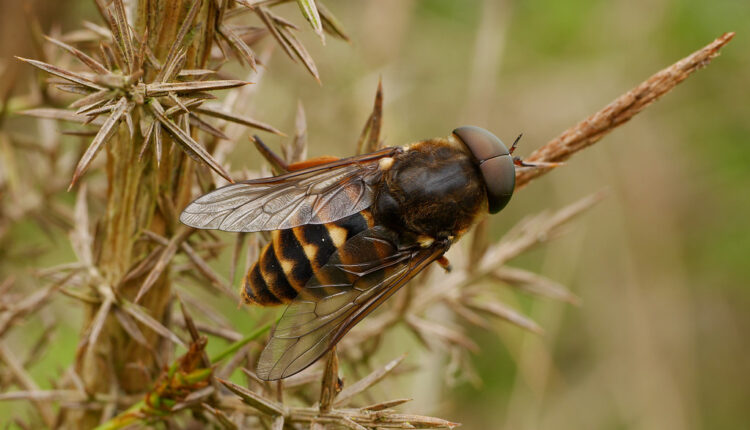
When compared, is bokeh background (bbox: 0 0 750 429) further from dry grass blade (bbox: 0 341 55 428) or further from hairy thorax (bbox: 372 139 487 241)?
dry grass blade (bbox: 0 341 55 428)

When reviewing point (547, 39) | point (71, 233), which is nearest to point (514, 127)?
point (547, 39)

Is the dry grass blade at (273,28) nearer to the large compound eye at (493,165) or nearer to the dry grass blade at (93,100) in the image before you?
the dry grass blade at (93,100)

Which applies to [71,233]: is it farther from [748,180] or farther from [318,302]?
[748,180]

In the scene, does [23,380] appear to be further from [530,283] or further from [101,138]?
[530,283]

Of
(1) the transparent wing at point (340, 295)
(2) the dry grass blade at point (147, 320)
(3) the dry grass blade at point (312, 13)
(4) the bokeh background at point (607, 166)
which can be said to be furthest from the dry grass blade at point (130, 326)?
(4) the bokeh background at point (607, 166)

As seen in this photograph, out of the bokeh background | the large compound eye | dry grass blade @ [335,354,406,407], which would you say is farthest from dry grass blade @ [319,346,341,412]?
the bokeh background
